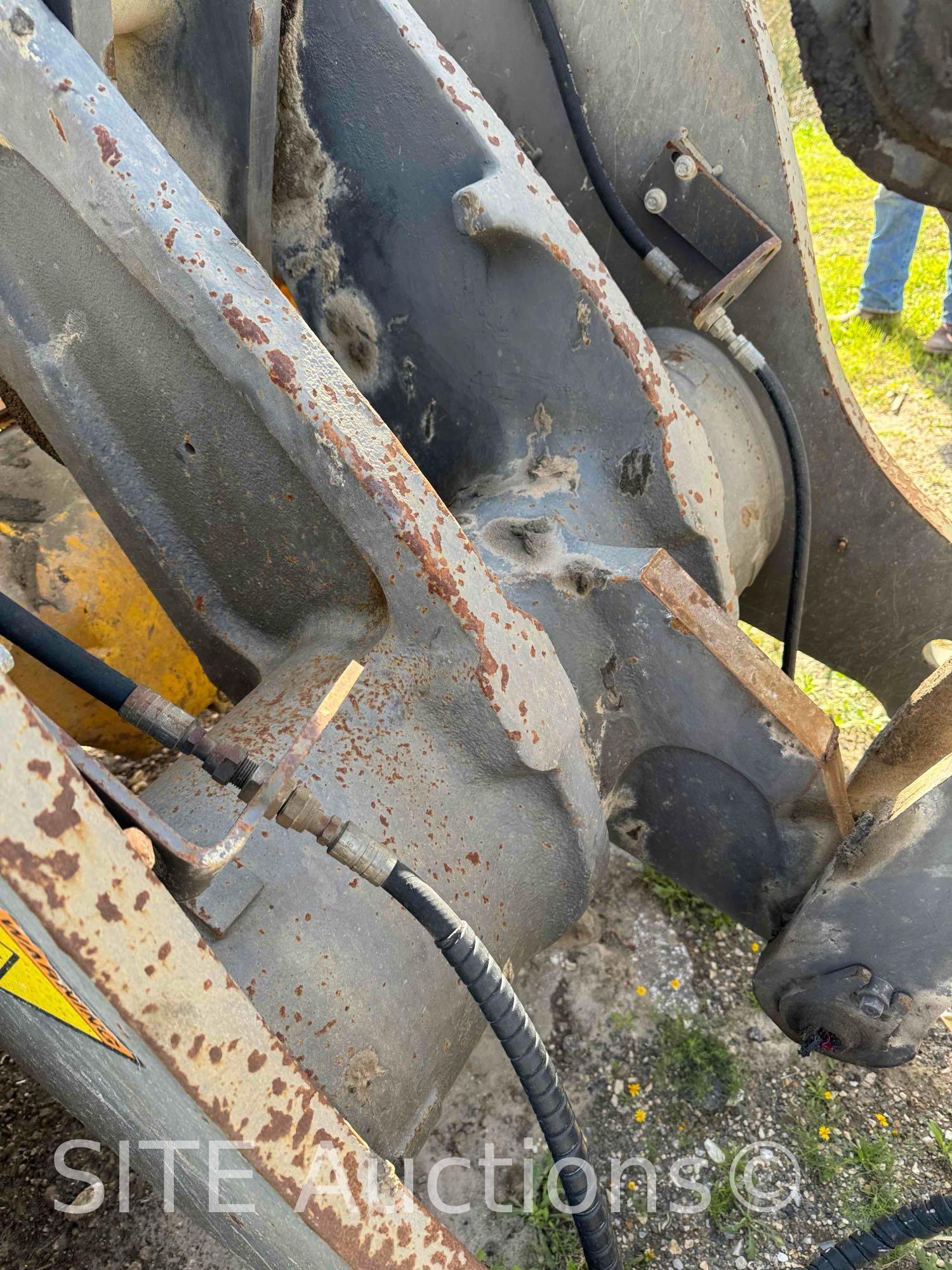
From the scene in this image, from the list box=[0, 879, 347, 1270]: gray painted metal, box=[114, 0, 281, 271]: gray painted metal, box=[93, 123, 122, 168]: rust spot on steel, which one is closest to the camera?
box=[0, 879, 347, 1270]: gray painted metal

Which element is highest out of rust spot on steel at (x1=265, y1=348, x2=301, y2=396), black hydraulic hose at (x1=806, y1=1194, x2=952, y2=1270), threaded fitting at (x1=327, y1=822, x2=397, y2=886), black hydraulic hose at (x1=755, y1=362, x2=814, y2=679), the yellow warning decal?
rust spot on steel at (x1=265, y1=348, x2=301, y2=396)

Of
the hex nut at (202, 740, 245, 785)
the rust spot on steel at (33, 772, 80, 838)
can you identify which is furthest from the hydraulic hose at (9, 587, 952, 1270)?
the rust spot on steel at (33, 772, 80, 838)

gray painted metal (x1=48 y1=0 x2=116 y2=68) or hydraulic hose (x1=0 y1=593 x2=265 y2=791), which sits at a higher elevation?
gray painted metal (x1=48 y1=0 x2=116 y2=68)

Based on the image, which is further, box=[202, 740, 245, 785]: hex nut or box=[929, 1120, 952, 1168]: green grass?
box=[929, 1120, 952, 1168]: green grass

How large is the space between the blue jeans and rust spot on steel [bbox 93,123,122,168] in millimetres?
3775

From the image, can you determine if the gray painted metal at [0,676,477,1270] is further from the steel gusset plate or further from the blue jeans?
the blue jeans

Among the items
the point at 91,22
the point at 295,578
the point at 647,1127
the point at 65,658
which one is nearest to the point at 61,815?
the point at 65,658

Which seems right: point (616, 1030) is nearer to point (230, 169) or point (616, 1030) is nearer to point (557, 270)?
point (557, 270)

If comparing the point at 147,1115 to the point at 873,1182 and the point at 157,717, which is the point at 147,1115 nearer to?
the point at 157,717

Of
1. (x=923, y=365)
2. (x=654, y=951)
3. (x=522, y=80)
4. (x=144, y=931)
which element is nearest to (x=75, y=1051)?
(x=144, y=931)

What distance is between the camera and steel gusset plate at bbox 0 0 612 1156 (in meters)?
1.11

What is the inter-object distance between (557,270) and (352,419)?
1.64ft

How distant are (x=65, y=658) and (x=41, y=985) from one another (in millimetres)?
306

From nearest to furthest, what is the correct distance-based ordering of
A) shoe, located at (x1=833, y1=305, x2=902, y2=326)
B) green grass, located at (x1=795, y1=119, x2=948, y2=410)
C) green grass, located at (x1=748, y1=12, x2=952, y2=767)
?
green grass, located at (x1=748, y1=12, x2=952, y2=767)
green grass, located at (x1=795, y1=119, x2=948, y2=410)
shoe, located at (x1=833, y1=305, x2=902, y2=326)
